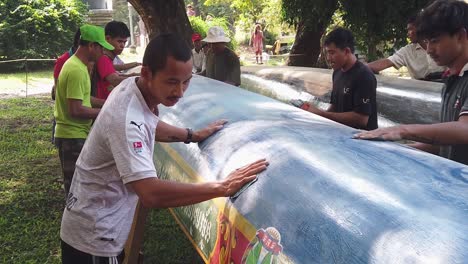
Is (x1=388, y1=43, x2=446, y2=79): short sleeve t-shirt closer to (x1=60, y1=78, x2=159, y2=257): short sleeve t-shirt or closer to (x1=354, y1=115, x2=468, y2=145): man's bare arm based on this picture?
(x1=354, y1=115, x2=468, y2=145): man's bare arm

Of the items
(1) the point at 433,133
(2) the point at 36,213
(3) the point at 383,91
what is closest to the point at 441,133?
(1) the point at 433,133

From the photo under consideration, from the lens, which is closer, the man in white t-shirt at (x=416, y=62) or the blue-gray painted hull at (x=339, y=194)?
the blue-gray painted hull at (x=339, y=194)

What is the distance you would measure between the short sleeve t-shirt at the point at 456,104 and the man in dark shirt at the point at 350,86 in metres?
0.86

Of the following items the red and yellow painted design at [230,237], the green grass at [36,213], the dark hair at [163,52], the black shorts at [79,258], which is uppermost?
the dark hair at [163,52]

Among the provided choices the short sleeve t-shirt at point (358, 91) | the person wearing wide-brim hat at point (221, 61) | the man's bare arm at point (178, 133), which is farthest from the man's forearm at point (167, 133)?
the person wearing wide-brim hat at point (221, 61)

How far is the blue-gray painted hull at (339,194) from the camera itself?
1.29 m

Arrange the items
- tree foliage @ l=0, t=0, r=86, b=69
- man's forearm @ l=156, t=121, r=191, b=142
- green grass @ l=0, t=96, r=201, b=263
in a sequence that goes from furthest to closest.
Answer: tree foliage @ l=0, t=0, r=86, b=69
green grass @ l=0, t=96, r=201, b=263
man's forearm @ l=156, t=121, r=191, b=142

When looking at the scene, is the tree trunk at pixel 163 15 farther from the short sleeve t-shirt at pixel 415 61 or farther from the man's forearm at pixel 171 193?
the man's forearm at pixel 171 193

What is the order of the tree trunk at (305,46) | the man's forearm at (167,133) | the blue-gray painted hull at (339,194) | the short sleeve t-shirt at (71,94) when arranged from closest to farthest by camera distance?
the blue-gray painted hull at (339,194), the man's forearm at (167,133), the short sleeve t-shirt at (71,94), the tree trunk at (305,46)

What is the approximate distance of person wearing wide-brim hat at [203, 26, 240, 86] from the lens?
5.48 meters

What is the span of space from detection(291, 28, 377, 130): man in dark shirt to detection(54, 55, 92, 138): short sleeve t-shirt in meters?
1.62

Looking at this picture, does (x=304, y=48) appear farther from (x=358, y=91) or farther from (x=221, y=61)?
(x=358, y=91)

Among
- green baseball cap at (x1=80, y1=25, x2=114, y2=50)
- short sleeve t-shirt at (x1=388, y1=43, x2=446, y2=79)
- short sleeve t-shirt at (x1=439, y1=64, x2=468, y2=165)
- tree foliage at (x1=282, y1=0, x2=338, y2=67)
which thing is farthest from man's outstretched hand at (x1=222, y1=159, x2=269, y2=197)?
tree foliage at (x1=282, y1=0, x2=338, y2=67)

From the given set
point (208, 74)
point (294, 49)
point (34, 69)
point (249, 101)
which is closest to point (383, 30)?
point (294, 49)
